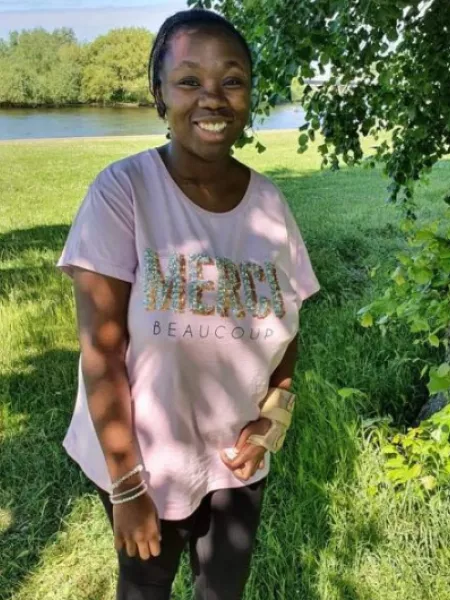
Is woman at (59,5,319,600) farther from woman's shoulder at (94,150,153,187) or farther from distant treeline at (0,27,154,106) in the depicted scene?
distant treeline at (0,27,154,106)

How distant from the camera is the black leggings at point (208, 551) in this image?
1.47 metres

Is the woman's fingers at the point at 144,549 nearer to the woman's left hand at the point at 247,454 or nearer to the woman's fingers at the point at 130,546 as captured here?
the woman's fingers at the point at 130,546

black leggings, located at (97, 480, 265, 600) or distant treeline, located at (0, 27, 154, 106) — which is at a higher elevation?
black leggings, located at (97, 480, 265, 600)

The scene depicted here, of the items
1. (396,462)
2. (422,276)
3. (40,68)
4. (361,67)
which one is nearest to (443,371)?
(422,276)

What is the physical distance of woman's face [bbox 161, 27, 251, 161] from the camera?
53.3 inches

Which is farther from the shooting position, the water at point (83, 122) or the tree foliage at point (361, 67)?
the water at point (83, 122)

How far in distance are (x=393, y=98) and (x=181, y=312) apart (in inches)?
108

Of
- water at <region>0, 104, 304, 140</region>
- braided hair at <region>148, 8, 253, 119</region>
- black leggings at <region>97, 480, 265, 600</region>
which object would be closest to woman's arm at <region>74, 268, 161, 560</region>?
black leggings at <region>97, 480, 265, 600</region>

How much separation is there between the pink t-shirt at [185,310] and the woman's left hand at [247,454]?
0.02 m

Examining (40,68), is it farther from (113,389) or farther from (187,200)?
(113,389)

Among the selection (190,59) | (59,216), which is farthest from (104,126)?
(190,59)

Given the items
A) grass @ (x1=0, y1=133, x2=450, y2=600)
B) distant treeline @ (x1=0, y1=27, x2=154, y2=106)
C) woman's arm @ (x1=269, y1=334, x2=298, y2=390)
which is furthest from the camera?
distant treeline @ (x1=0, y1=27, x2=154, y2=106)

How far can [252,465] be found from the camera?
4.89ft

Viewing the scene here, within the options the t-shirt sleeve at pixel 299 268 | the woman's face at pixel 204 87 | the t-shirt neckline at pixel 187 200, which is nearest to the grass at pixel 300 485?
the t-shirt sleeve at pixel 299 268
